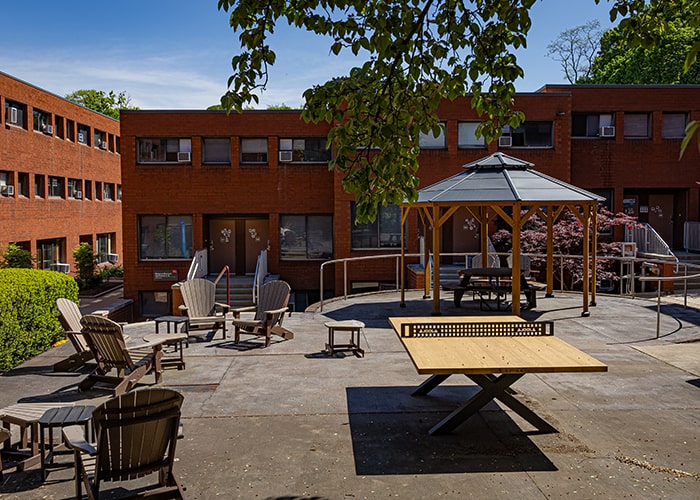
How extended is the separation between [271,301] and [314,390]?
3936 mm

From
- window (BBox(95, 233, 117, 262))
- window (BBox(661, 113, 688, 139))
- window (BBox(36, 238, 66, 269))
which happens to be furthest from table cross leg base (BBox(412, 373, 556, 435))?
window (BBox(95, 233, 117, 262))

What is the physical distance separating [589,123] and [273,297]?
18.8 metres

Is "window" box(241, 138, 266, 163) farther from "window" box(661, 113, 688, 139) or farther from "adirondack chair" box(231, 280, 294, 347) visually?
"window" box(661, 113, 688, 139)

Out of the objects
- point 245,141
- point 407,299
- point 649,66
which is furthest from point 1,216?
point 649,66

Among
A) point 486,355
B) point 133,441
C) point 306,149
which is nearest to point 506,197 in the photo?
point 486,355

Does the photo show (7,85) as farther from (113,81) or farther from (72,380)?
(113,81)

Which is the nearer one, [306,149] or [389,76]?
[389,76]

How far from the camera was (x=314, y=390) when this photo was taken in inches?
344

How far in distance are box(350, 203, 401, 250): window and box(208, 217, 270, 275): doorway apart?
3703 mm

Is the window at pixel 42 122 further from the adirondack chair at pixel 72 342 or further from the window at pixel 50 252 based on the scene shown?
the adirondack chair at pixel 72 342

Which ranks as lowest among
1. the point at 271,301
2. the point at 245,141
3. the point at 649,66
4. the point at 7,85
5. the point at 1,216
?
the point at 271,301

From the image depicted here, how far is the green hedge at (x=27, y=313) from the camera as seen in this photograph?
10164 millimetres

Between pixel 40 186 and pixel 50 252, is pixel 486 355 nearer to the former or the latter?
pixel 40 186

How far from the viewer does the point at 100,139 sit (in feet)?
126
